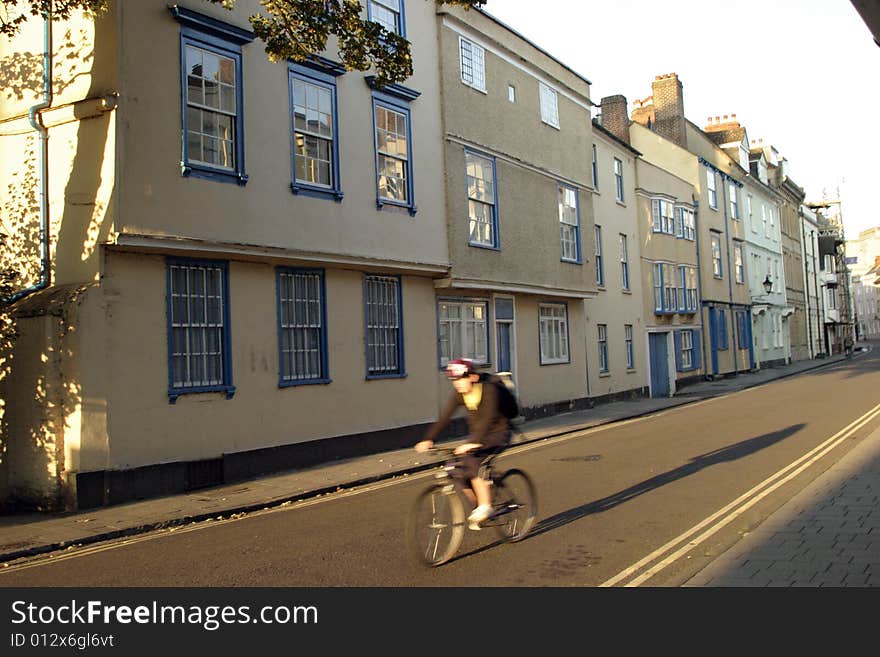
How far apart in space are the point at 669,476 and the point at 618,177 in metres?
20.6

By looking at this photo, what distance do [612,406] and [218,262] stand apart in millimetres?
16295

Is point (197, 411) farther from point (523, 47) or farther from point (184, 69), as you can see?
point (523, 47)

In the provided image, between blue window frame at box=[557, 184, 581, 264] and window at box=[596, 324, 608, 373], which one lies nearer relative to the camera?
blue window frame at box=[557, 184, 581, 264]

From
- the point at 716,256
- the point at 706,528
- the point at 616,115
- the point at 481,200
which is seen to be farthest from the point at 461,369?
the point at 716,256

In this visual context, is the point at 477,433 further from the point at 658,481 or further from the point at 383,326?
the point at 383,326

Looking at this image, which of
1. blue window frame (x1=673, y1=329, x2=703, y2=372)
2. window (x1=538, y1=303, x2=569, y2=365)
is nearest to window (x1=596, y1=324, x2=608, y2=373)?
window (x1=538, y1=303, x2=569, y2=365)

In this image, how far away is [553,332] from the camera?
24047mm

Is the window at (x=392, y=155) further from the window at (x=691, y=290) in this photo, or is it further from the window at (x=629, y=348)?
the window at (x=691, y=290)

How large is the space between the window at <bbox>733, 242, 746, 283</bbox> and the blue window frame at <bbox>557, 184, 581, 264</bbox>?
21.7 m

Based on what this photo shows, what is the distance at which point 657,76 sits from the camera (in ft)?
135

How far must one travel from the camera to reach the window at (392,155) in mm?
16750

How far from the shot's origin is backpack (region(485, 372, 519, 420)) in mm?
7809

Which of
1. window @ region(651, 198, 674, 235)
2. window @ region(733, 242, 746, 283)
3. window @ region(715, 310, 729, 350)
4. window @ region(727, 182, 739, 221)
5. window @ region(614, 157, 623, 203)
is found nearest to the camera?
window @ region(614, 157, 623, 203)

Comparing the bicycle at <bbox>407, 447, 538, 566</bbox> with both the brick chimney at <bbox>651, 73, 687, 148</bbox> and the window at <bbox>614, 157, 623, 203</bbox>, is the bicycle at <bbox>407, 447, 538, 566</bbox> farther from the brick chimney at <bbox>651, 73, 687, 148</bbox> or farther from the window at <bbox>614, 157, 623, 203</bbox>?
the brick chimney at <bbox>651, 73, 687, 148</bbox>
